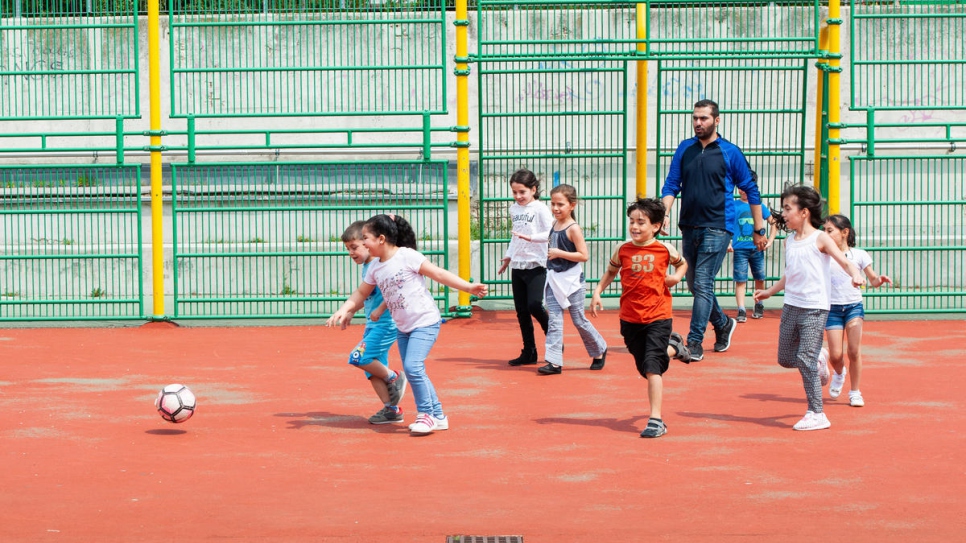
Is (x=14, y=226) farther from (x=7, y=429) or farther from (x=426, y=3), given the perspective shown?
(x=7, y=429)

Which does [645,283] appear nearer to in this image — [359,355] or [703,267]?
[359,355]

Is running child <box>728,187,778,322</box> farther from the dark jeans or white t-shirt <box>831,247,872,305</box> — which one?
white t-shirt <box>831,247,872,305</box>

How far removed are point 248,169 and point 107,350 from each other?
101 inches

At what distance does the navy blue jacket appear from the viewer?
991cm

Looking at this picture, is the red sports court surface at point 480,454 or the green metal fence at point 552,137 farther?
the green metal fence at point 552,137

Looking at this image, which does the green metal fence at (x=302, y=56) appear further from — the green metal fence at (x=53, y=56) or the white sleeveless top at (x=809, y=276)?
the white sleeveless top at (x=809, y=276)

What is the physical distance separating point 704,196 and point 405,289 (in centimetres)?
341

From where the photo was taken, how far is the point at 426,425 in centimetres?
739

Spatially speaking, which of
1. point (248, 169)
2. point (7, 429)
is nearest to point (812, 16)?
point (248, 169)

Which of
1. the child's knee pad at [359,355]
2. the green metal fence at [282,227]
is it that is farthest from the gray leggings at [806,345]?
the green metal fence at [282,227]

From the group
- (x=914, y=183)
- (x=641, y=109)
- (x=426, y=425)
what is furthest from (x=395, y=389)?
(x=914, y=183)

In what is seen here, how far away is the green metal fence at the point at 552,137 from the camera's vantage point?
1292 centimetres

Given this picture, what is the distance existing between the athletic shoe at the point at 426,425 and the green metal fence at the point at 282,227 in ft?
17.1

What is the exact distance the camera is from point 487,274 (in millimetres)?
13367
